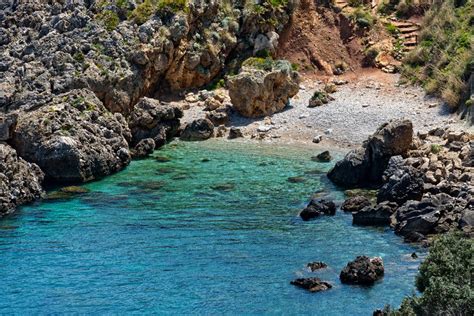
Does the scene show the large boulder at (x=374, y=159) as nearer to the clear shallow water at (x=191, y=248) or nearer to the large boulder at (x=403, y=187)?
the clear shallow water at (x=191, y=248)

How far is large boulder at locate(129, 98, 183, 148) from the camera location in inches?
2251

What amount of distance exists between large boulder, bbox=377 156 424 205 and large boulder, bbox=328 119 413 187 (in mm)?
3552

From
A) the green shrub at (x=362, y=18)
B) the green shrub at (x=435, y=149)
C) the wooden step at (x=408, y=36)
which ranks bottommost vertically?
the green shrub at (x=435, y=149)

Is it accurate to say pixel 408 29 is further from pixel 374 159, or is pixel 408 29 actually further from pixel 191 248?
pixel 191 248

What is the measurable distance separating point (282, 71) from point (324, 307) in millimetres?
32033

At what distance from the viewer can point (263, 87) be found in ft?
199

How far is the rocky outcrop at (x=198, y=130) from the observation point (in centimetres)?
5865

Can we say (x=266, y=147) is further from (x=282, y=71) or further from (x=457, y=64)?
(x=457, y=64)

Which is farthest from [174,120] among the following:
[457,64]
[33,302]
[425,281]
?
[425,281]

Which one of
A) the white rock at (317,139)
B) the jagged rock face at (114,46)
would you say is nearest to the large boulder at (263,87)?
the jagged rock face at (114,46)

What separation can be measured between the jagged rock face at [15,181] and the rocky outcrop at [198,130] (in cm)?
1340

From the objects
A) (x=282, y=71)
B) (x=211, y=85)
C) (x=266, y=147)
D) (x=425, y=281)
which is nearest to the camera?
(x=425, y=281)

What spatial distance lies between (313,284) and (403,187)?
1176 centimetres

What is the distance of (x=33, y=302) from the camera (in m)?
32.7
